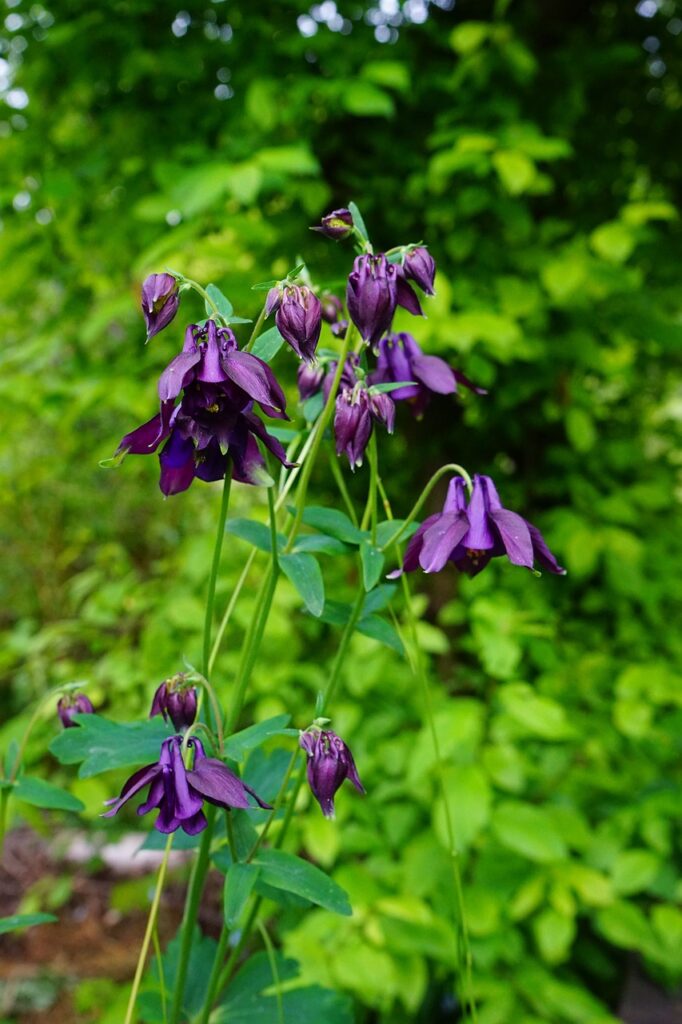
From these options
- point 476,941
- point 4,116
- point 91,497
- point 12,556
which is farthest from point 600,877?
point 12,556

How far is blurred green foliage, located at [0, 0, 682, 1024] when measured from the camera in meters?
1.46

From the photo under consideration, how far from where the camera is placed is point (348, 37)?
5.51 ft

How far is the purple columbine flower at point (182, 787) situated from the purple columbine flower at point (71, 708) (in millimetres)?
199

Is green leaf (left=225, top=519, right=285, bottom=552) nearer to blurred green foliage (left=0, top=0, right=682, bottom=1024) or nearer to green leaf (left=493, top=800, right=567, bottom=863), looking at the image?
blurred green foliage (left=0, top=0, right=682, bottom=1024)

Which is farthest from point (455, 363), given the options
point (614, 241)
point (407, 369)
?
point (407, 369)

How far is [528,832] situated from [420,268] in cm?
108

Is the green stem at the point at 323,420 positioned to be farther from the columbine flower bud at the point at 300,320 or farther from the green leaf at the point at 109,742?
the green leaf at the point at 109,742

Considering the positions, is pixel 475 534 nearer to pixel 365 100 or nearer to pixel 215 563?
pixel 215 563

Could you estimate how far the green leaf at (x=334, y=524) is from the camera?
28.8 inches

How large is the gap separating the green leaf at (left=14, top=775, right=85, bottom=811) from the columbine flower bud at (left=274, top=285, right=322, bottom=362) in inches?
18.4

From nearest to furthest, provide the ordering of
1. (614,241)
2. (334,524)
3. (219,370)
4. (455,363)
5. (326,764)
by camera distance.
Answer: (219,370), (326,764), (334,524), (614,241), (455,363)

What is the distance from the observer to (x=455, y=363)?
1740 mm

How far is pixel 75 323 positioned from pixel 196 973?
1.41 metres

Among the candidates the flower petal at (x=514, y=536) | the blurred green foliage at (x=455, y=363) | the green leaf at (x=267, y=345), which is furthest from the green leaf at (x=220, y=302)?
the blurred green foliage at (x=455, y=363)
